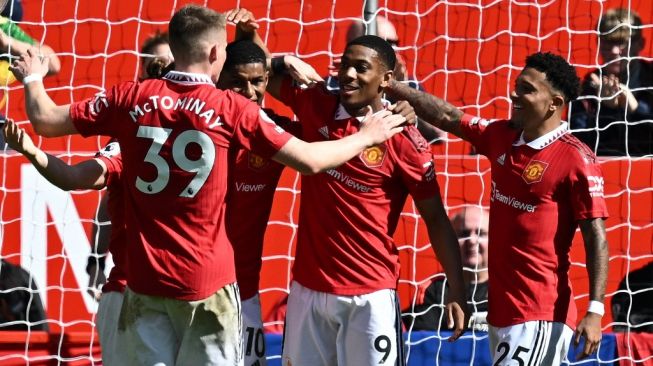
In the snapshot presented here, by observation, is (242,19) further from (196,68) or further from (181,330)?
(181,330)

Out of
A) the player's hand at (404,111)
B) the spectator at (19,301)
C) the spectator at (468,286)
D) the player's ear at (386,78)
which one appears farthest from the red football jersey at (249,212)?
the spectator at (19,301)

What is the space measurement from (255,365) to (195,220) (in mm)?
1387

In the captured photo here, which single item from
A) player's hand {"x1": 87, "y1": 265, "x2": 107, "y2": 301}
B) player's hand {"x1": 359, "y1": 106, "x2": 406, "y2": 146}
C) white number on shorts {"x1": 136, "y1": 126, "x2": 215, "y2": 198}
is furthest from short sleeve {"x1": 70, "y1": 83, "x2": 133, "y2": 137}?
player's hand {"x1": 87, "y1": 265, "x2": 107, "y2": 301}

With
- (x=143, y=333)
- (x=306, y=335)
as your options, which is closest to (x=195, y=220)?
(x=143, y=333)

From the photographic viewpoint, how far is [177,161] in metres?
4.32

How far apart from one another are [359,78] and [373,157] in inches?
14.5

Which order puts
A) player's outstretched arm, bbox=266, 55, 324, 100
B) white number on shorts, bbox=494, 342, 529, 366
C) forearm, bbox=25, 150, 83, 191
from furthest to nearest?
1. player's outstretched arm, bbox=266, 55, 324, 100
2. white number on shorts, bbox=494, 342, 529, 366
3. forearm, bbox=25, 150, 83, 191

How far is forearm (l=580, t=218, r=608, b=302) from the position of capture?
504 cm

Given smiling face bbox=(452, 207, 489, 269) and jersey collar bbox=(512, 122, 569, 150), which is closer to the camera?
jersey collar bbox=(512, 122, 569, 150)

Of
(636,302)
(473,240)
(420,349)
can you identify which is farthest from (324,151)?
(636,302)

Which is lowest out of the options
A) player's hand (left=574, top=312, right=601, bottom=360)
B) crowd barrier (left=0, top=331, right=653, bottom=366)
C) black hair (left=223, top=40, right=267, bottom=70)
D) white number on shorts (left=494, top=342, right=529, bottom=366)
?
crowd barrier (left=0, top=331, right=653, bottom=366)

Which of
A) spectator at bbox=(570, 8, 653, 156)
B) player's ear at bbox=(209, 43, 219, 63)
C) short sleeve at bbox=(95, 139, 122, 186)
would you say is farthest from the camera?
spectator at bbox=(570, 8, 653, 156)

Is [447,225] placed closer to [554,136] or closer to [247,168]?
[554,136]

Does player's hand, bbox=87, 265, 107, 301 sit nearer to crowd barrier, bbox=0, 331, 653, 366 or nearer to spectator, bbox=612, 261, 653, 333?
crowd barrier, bbox=0, 331, 653, 366
